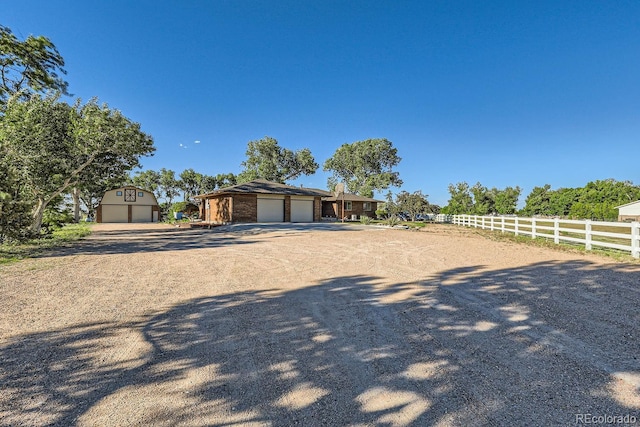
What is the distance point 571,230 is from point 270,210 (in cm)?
1909

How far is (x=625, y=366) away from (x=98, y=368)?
4774 mm

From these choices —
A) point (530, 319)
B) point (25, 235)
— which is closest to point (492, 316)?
point (530, 319)

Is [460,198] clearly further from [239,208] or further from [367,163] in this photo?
[239,208]

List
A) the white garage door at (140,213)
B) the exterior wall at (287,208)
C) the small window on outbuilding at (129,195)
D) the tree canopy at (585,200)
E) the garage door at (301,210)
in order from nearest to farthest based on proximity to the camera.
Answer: the exterior wall at (287,208) < the garage door at (301,210) < the small window on outbuilding at (129,195) < the white garage door at (140,213) < the tree canopy at (585,200)

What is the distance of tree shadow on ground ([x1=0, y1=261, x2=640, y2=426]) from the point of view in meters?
2.13

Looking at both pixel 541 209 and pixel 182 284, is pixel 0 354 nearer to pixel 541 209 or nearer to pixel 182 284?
pixel 182 284

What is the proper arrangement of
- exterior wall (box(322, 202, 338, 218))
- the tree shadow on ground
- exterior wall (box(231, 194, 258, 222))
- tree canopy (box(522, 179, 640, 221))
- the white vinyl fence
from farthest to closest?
1. tree canopy (box(522, 179, 640, 221))
2. exterior wall (box(322, 202, 338, 218))
3. exterior wall (box(231, 194, 258, 222))
4. the white vinyl fence
5. the tree shadow on ground

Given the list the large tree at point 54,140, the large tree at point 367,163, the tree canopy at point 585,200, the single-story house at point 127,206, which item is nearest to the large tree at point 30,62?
the large tree at point 54,140

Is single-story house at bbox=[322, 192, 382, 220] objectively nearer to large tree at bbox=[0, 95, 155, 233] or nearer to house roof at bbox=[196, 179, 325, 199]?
house roof at bbox=[196, 179, 325, 199]

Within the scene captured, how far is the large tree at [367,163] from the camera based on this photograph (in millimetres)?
45844

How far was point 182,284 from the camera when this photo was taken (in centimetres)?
552

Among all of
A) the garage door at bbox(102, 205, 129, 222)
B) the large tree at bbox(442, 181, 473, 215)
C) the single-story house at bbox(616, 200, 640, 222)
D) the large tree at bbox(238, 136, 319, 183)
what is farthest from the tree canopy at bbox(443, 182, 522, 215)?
the garage door at bbox(102, 205, 129, 222)

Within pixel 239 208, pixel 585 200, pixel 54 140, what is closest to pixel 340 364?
pixel 54 140

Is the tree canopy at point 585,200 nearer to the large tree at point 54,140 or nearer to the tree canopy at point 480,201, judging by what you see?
the tree canopy at point 480,201
